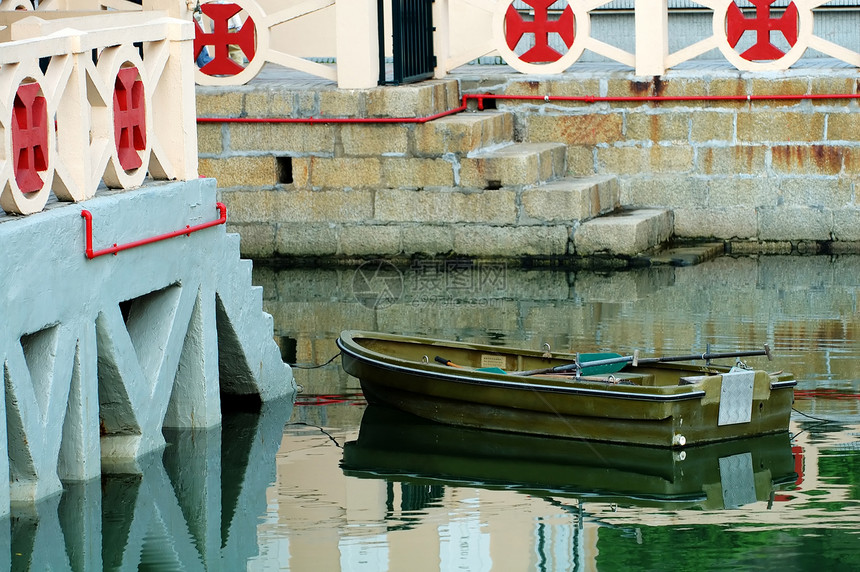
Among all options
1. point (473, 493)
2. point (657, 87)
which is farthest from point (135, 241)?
point (657, 87)

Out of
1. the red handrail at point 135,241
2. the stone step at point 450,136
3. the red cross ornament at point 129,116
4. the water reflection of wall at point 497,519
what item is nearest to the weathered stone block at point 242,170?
the stone step at point 450,136

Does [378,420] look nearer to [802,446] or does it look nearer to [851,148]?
[802,446]

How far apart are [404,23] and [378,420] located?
6.05m

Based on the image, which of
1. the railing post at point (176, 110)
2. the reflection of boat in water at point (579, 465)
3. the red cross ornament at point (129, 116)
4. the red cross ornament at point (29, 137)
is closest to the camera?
the red cross ornament at point (29, 137)

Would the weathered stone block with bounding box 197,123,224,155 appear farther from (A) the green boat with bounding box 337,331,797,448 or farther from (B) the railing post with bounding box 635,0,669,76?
(A) the green boat with bounding box 337,331,797,448

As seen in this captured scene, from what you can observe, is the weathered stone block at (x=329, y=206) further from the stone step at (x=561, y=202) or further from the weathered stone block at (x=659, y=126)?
the weathered stone block at (x=659, y=126)

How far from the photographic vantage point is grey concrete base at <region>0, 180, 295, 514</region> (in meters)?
7.89

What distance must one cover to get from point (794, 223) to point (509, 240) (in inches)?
104

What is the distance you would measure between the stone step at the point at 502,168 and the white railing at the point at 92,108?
17.5ft

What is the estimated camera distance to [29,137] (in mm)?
8062

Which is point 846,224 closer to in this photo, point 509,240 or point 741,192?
point 741,192

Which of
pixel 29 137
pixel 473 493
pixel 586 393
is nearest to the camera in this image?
pixel 29 137

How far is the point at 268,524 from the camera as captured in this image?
8148 mm

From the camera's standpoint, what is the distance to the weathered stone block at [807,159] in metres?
15.2
